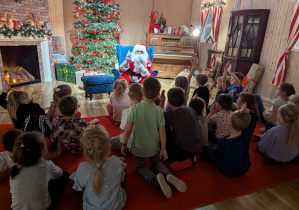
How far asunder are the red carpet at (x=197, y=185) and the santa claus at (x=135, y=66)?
2457 mm

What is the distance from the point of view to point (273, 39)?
464 centimetres

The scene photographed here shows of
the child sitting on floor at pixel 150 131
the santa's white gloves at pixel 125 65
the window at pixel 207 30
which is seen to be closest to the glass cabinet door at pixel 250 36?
the window at pixel 207 30

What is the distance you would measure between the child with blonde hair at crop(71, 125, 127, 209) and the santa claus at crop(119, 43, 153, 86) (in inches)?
123

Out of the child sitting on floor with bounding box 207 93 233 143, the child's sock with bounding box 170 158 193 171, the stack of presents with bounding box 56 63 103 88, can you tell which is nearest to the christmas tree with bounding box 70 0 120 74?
the stack of presents with bounding box 56 63 103 88

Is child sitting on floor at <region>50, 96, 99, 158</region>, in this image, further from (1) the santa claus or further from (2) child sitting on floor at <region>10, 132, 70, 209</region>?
(1) the santa claus

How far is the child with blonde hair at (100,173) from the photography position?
1258 mm

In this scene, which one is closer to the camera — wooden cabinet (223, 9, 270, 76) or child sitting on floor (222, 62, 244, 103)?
child sitting on floor (222, 62, 244, 103)

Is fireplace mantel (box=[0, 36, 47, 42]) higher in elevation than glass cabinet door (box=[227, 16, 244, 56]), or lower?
lower

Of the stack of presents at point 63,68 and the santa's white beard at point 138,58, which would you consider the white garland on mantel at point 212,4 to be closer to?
the santa's white beard at point 138,58

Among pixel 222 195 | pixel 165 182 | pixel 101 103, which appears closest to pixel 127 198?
pixel 165 182

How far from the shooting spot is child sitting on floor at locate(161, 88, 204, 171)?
1909 mm

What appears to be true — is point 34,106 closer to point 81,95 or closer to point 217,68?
point 81,95

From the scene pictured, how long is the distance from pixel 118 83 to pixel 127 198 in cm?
163

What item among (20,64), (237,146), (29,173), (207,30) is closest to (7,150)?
(29,173)
